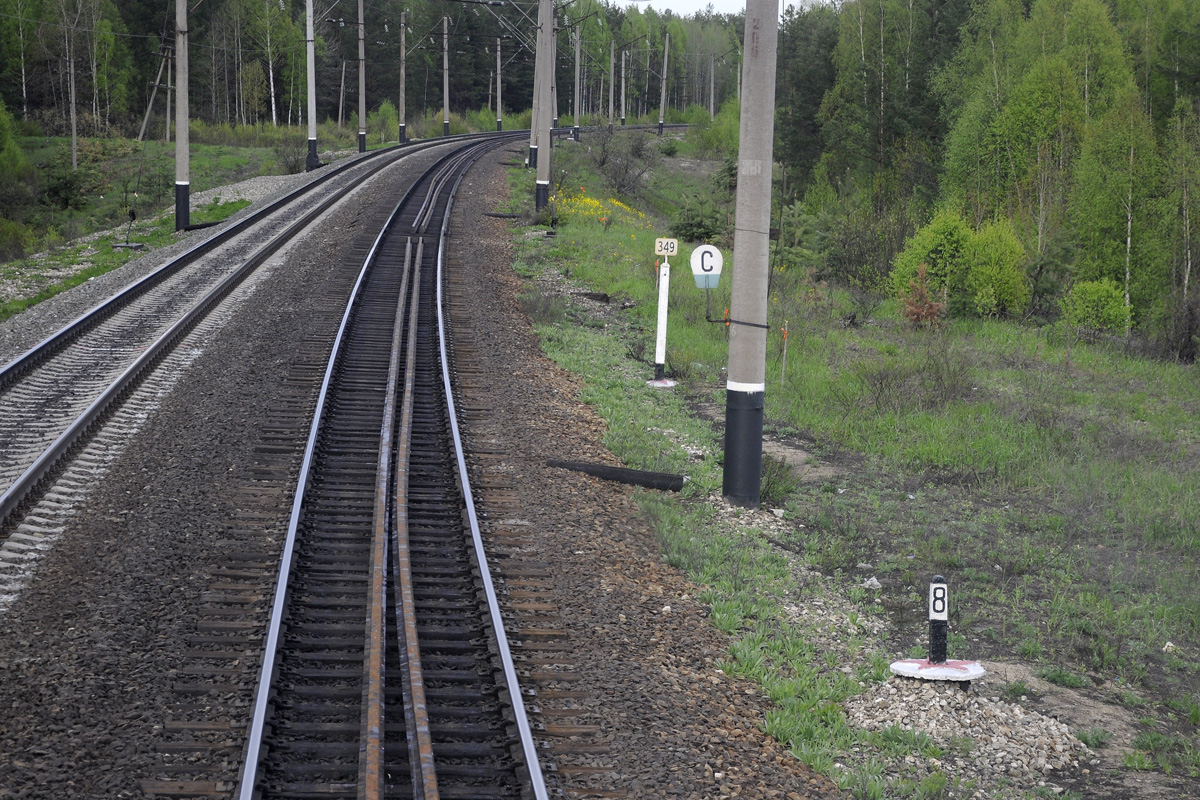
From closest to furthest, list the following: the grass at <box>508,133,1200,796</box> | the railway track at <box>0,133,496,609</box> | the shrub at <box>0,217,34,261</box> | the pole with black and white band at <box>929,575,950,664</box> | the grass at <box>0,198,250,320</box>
Result: the pole with black and white band at <box>929,575,950,664</box>, the grass at <box>508,133,1200,796</box>, the railway track at <box>0,133,496,609</box>, the grass at <box>0,198,250,320</box>, the shrub at <box>0,217,34,261</box>

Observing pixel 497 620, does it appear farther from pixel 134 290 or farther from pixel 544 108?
pixel 544 108

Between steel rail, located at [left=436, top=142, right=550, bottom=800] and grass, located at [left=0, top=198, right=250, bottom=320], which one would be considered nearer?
steel rail, located at [left=436, top=142, right=550, bottom=800]

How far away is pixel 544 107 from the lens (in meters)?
29.6

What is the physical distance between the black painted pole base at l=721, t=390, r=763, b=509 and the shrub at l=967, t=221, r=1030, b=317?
15.4 metres

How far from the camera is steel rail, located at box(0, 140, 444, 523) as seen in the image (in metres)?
8.53

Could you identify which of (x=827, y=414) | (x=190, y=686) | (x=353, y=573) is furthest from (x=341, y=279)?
(x=190, y=686)

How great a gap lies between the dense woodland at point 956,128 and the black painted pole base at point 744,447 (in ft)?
39.3

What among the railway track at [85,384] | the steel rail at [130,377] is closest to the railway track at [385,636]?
the railway track at [85,384]

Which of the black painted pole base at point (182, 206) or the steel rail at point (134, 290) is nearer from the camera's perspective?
the steel rail at point (134, 290)

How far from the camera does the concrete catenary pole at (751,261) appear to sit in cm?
974

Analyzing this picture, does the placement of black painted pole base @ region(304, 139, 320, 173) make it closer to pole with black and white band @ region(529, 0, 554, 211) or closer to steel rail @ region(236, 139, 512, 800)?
pole with black and white band @ region(529, 0, 554, 211)

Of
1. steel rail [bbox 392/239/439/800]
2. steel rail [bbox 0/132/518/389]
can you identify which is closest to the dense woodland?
steel rail [bbox 0/132/518/389]

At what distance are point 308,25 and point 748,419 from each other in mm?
34151

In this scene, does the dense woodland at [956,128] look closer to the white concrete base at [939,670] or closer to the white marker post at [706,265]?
the white marker post at [706,265]
